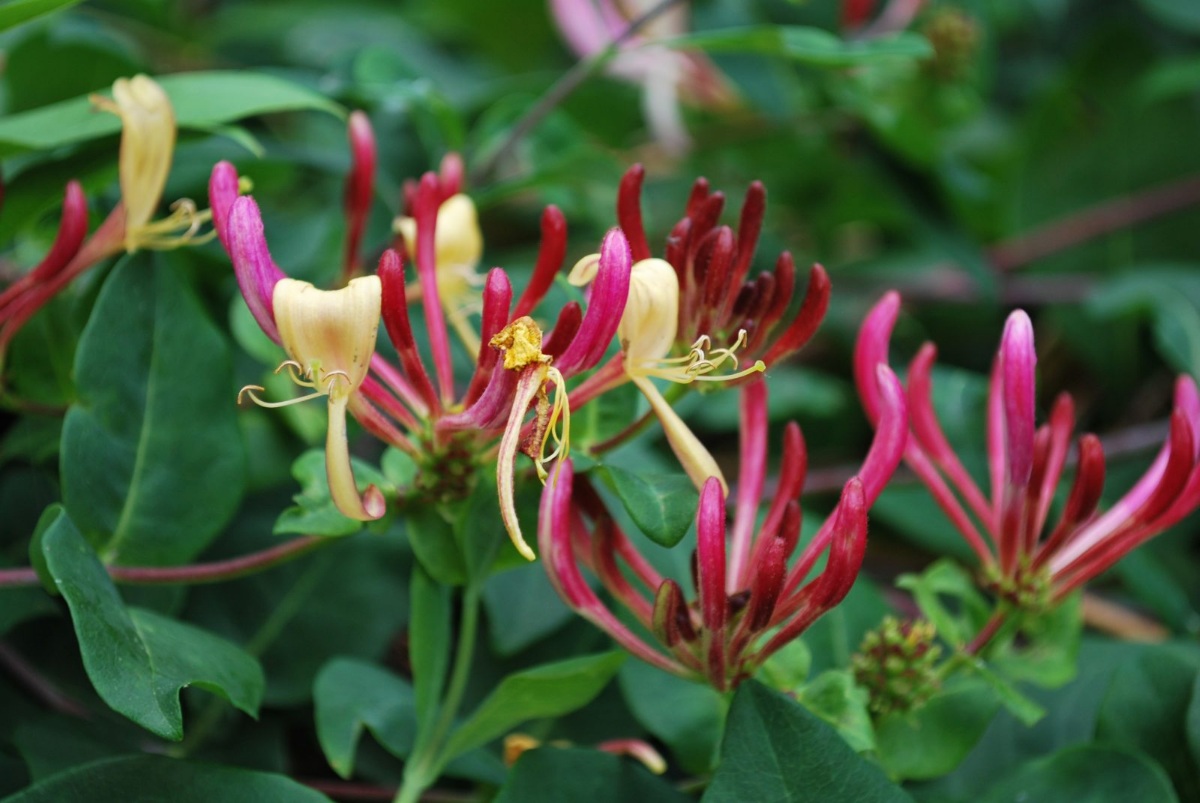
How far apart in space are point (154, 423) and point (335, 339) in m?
0.16

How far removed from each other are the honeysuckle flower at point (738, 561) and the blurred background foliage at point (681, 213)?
0.08 m

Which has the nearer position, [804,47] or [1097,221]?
[804,47]

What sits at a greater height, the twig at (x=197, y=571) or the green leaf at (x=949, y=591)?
the twig at (x=197, y=571)

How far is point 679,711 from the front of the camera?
0.49 m

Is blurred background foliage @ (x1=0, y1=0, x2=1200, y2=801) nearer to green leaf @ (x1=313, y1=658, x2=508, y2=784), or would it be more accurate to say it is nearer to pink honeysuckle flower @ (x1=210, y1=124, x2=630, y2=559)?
green leaf @ (x1=313, y1=658, x2=508, y2=784)

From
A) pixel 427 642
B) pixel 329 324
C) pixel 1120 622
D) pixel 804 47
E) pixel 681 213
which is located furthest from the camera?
pixel 681 213

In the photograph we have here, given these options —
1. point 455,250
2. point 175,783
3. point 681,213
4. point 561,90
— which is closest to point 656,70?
point 681,213

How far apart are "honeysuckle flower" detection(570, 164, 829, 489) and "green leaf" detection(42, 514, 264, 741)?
0.55ft

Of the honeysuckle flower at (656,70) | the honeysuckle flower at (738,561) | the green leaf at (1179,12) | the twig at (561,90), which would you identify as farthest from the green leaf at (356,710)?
the green leaf at (1179,12)

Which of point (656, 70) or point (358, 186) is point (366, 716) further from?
point (656, 70)

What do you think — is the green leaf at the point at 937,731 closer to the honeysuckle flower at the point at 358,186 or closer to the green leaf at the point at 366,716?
the green leaf at the point at 366,716

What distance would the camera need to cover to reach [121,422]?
47cm

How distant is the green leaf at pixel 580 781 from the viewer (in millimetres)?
431

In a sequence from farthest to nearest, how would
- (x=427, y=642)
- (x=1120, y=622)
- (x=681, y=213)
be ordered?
(x=681, y=213) → (x=1120, y=622) → (x=427, y=642)
